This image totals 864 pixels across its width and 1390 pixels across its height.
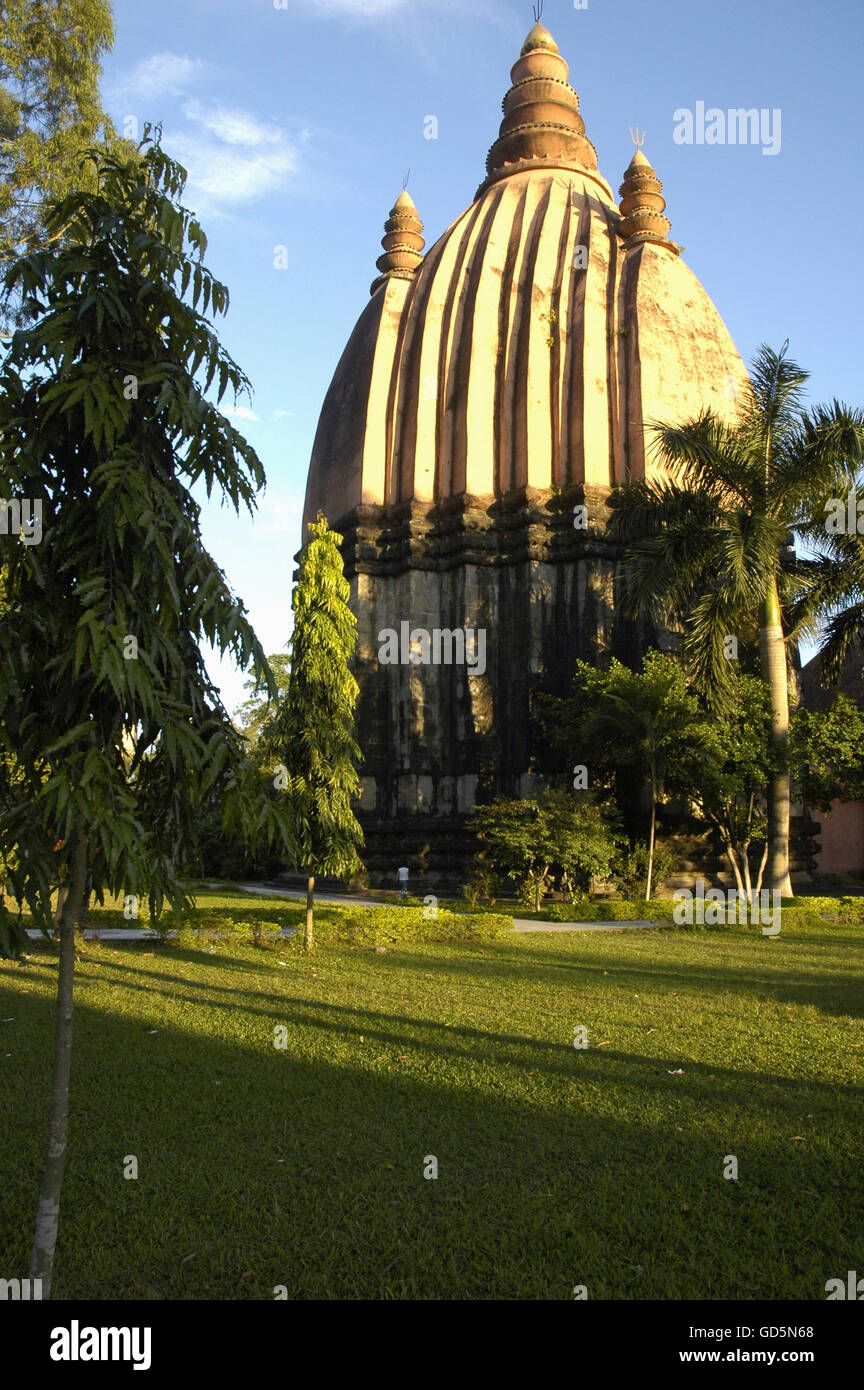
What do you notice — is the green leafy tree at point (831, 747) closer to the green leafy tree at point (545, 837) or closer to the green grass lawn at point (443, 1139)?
the green leafy tree at point (545, 837)

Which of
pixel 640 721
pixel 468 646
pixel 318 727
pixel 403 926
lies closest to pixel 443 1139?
pixel 318 727

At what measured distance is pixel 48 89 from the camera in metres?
Answer: 14.1

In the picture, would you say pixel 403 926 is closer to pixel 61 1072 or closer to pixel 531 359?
pixel 61 1072

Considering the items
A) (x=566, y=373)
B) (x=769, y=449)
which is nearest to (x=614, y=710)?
(x=769, y=449)

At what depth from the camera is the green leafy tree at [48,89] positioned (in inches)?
531

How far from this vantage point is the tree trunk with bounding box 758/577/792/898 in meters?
17.6

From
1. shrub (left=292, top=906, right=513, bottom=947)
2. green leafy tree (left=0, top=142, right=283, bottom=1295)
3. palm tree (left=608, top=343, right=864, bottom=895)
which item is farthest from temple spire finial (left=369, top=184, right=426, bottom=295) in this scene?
green leafy tree (left=0, top=142, right=283, bottom=1295)

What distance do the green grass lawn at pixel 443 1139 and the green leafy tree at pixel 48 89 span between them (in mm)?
10943

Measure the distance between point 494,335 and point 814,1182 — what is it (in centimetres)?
2635

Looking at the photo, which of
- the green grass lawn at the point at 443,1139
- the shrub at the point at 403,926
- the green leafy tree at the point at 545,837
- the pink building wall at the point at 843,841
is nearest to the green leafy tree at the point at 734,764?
the green leafy tree at the point at 545,837

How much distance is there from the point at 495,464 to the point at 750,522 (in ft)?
37.0

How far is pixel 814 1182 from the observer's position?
486 cm

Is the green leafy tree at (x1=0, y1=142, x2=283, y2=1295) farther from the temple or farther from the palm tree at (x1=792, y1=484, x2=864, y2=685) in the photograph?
the temple
